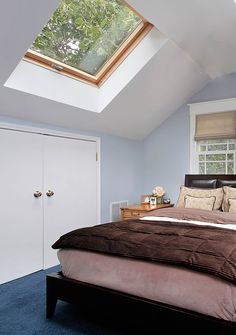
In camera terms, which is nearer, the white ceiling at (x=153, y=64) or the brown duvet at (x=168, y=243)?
the brown duvet at (x=168, y=243)

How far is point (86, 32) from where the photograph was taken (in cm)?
306

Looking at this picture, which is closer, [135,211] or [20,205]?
[20,205]

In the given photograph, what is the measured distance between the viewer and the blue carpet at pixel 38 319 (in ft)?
6.97

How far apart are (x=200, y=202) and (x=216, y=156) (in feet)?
3.84

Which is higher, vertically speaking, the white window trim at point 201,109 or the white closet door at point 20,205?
the white window trim at point 201,109

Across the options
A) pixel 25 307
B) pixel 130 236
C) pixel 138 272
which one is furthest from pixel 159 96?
pixel 25 307

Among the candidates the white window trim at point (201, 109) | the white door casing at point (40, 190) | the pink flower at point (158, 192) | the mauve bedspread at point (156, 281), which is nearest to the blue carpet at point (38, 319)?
the mauve bedspread at point (156, 281)

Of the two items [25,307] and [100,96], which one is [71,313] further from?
[100,96]

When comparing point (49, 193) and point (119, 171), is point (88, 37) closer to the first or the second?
point (49, 193)

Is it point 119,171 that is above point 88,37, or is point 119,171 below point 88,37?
below

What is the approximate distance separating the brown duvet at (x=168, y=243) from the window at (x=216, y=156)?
1.97 m

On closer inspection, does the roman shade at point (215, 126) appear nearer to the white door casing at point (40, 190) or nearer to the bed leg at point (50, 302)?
the white door casing at point (40, 190)

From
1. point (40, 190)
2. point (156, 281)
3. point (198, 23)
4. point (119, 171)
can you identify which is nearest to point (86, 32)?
point (198, 23)

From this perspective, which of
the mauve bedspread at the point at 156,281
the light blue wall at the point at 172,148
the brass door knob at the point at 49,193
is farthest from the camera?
the light blue wall at the point at 172,148
